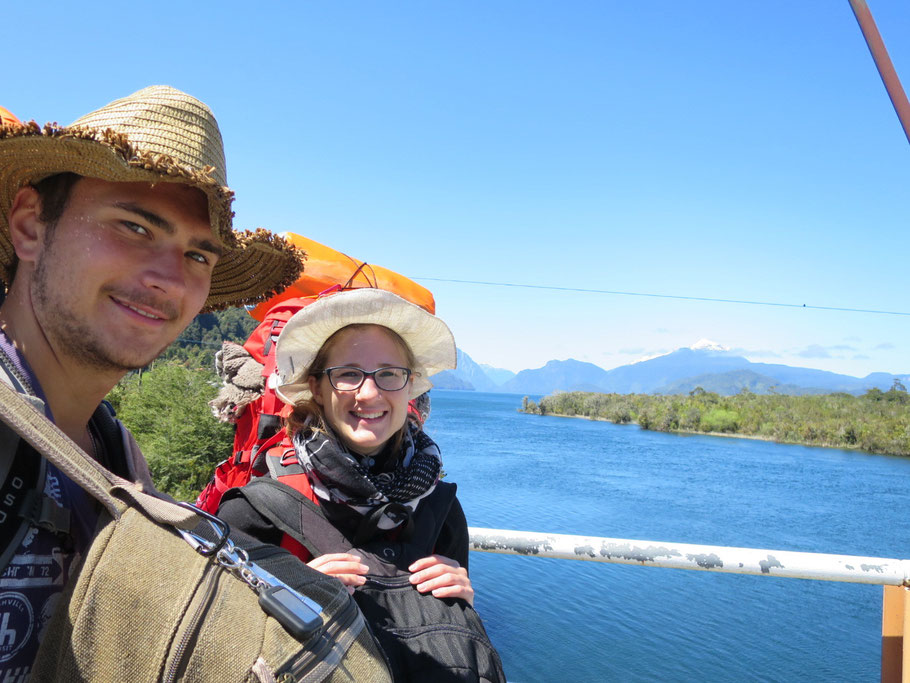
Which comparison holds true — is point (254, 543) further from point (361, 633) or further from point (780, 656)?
point (780, 656)

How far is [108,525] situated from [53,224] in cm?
67

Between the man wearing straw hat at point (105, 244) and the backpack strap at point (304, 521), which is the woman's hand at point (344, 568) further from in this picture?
the man wearing straw hat at point (105, 244)

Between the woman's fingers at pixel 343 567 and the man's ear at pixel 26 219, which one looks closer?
the man's ear at pixel 26 219

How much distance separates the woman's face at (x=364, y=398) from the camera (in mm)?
1690

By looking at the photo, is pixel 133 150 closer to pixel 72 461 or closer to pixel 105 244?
pixel 105 244

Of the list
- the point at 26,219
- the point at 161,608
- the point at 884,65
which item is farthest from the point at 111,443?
the point at 884,65

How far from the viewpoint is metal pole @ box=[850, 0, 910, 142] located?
5.00ft

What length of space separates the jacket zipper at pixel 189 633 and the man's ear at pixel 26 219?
0.75 meters

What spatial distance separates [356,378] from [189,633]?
1094mm

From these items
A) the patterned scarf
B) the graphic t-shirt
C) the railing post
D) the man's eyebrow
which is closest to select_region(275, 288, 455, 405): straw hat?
the patterned scarf

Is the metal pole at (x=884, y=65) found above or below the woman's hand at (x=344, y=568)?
above

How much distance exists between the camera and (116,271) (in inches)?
40.9

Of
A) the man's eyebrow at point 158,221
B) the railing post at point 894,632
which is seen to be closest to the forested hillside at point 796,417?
the railing post at point 894,632

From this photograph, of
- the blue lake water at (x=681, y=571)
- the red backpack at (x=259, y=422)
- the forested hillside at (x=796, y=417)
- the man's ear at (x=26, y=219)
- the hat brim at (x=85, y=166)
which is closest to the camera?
the hat brim at (x=85, y=166)
